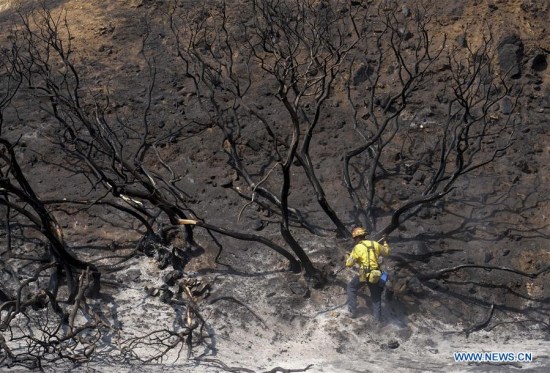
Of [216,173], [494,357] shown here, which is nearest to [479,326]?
[494,357]

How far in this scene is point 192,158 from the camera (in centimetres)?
1427

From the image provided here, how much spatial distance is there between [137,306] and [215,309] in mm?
989

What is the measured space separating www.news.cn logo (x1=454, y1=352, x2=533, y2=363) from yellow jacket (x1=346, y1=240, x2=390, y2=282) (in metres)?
1.36

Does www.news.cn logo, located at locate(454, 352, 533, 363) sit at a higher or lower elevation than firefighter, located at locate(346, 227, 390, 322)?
lower

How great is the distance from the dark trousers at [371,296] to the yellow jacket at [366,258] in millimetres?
147

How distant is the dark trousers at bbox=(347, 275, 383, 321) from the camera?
10672 millimetres

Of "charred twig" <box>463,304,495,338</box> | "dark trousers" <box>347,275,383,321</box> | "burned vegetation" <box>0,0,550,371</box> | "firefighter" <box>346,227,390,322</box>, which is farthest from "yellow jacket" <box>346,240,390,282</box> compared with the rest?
"charred twig" <box>463,304,495,338</box>

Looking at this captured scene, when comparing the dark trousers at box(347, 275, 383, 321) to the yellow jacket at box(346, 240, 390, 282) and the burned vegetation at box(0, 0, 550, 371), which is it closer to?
the yellow jacket at box(346, 240, 390, 282)

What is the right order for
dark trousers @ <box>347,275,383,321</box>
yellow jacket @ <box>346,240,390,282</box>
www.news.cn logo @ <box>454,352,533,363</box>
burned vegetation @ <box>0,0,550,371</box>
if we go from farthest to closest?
1. burned vegetation @ <box>0,0,550,371</box>
2. dark trousers @ <box>347,275,383,321</box>
3. yellow jacket @ <box>346,240,390,282</box>
4. www.news.cn logo @ <box>454,352,533,363</box>

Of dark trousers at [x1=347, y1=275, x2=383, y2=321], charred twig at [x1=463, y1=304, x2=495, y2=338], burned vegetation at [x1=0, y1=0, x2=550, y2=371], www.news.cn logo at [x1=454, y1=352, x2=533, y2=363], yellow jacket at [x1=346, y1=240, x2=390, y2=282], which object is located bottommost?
www.news.cn logo at [x1=454, y1=352, x2=533, y2=363]

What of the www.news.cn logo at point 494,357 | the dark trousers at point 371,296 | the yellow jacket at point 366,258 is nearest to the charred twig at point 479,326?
the www.news.cn logo at point 494,357

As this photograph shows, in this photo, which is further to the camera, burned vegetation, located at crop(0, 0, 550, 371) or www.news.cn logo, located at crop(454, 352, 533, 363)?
burned vegetation, located at crop(0, 0, 550, 371)

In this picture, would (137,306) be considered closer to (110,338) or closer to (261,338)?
(110,338)

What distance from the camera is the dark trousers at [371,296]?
35.0 ft
